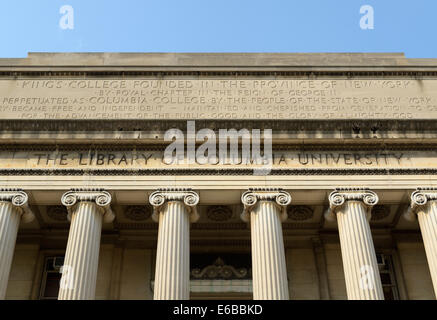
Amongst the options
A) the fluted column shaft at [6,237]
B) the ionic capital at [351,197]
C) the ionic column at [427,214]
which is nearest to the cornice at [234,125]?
the ionic capital at [351,197]

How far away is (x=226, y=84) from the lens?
2808 centimetres

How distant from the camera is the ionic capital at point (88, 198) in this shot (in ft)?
75.4

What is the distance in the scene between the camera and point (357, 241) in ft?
72.5

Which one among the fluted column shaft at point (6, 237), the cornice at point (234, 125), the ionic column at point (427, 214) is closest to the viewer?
the fluted column shaft at point (6, 237)

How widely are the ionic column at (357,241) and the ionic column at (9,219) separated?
12187mm

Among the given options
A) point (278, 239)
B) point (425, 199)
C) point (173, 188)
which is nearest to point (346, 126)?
point (425, 199)

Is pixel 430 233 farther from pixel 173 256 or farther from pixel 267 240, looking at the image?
pixel 173 256

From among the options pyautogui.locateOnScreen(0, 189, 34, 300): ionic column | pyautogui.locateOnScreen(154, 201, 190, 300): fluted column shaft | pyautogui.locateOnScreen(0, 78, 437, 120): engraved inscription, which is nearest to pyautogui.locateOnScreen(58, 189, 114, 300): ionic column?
pyautogui.locateOnScreen(0, 189, 34, 300): ionic column

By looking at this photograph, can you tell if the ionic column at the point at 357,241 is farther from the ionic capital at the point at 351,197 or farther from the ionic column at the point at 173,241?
the ionic column at the point at 173,241

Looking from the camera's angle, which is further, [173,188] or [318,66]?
[318,66]
